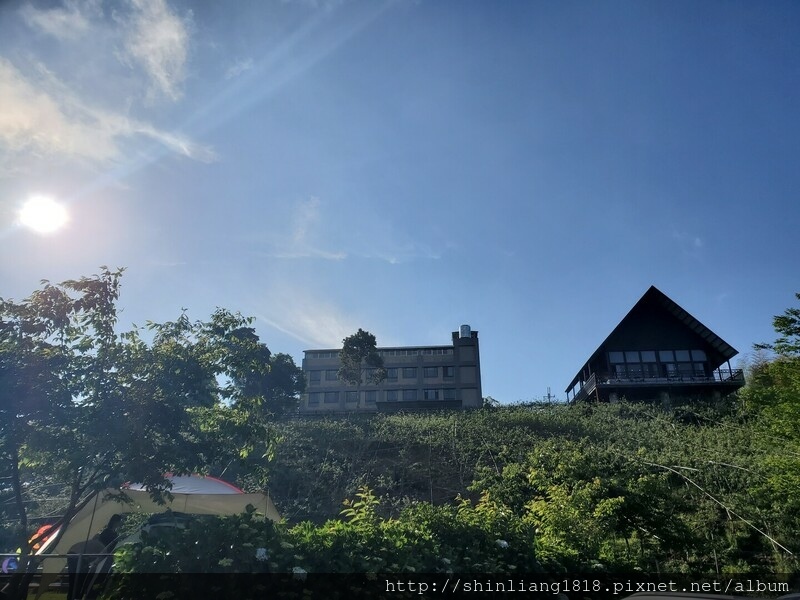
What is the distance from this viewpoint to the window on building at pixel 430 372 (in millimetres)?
60906

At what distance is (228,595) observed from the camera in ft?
13.8

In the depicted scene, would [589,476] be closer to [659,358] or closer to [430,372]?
[659,358]

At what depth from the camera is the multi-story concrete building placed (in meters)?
59.8

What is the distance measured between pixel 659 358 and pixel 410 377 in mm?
33790

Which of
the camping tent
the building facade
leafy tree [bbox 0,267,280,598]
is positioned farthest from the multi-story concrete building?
leafy tree [bbox 0,267,280,598]

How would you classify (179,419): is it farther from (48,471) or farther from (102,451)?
(48,471)

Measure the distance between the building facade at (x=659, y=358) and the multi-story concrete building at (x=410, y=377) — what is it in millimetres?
27155

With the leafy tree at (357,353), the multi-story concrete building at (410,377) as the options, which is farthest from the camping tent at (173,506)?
the multi-story concrete building at (410,377)

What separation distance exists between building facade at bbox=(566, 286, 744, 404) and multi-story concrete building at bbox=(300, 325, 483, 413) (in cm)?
2715

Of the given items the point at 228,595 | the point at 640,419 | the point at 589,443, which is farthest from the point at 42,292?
the point at 640,419

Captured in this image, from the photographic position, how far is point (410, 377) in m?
61.4

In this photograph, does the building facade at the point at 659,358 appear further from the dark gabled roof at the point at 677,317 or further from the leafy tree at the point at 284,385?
the leafy tree at the point at 284,385

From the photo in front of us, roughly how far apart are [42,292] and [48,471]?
2556 mm

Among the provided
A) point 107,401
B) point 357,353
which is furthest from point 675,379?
point 107,401
